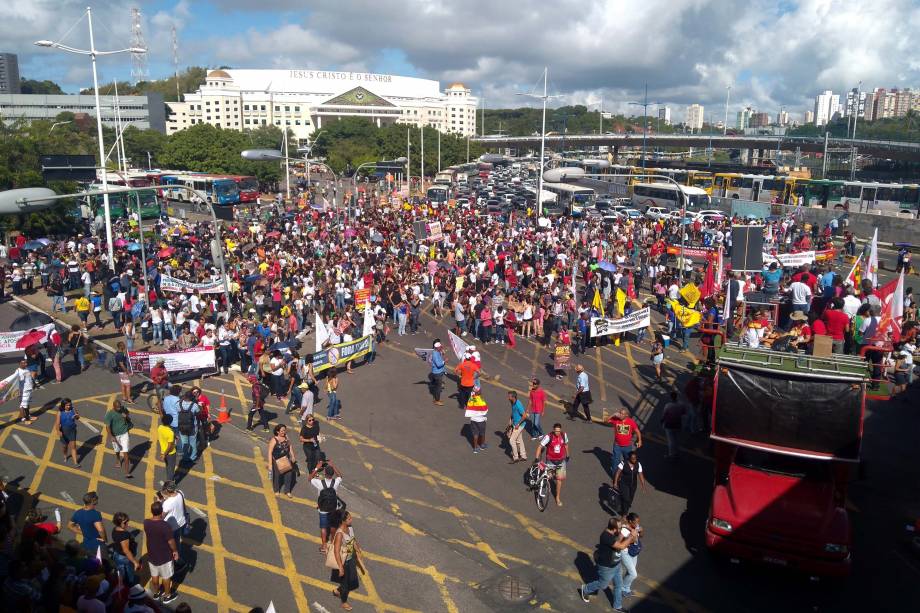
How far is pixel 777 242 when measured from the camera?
3566 cm

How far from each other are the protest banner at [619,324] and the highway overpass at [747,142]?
88.3m

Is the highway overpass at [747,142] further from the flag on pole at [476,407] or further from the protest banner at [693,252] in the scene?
the flag on pole at [476,407]

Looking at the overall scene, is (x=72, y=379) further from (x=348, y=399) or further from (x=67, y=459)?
(x=348, y=399)

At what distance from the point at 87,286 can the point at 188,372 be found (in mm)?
9456

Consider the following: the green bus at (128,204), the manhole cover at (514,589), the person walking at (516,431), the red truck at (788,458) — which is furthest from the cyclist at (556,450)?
the green bus at (128,204)

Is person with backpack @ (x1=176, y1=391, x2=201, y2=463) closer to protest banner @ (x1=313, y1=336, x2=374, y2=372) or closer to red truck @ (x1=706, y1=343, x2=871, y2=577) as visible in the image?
protest banner @ (x1=313, y1=336, x2=374, y2=372)

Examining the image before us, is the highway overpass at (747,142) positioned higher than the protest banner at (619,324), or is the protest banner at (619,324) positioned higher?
the highway overpass at (747,142)

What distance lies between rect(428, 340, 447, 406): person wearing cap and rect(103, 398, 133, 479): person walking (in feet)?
21.0

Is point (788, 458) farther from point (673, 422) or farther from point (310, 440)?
point (310, 440)

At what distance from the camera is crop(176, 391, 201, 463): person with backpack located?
11852 mm

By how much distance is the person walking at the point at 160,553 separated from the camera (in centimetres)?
827

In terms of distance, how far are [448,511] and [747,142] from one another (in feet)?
487

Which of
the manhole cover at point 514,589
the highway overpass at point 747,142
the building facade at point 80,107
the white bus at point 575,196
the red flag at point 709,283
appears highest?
the building facade at point 80,107

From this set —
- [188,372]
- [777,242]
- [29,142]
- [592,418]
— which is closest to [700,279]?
[777,242]
